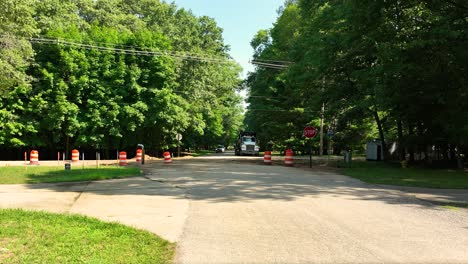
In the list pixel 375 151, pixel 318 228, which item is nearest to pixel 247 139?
pixel 375 151

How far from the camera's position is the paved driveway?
606 cm

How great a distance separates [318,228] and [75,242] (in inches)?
163

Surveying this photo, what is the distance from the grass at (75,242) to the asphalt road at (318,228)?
48 cm

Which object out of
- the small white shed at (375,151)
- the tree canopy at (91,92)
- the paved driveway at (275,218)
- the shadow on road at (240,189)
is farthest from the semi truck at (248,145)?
the paved driveway at (275,218)

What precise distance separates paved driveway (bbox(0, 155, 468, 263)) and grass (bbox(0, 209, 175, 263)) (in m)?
0.45

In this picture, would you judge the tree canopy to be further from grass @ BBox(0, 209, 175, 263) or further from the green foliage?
grass @ BBox(0, 209, 175, 263)

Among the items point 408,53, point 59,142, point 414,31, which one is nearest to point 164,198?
point 408,53

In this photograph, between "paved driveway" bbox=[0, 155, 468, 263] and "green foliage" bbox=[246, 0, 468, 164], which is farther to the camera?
"green foliage" bbox=[246, 0, 468, 164]

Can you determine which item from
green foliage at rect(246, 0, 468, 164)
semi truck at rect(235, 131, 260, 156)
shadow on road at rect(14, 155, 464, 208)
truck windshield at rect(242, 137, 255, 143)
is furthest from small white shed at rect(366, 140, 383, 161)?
shadow on road at rect(14, 155, 464, 208)

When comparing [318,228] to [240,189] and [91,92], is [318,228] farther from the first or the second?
[91,92]

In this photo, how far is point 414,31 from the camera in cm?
2012

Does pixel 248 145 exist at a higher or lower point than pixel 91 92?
lower

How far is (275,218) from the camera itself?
863cm

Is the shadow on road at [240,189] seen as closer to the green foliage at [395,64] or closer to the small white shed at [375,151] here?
the green foliage at [395,64]
